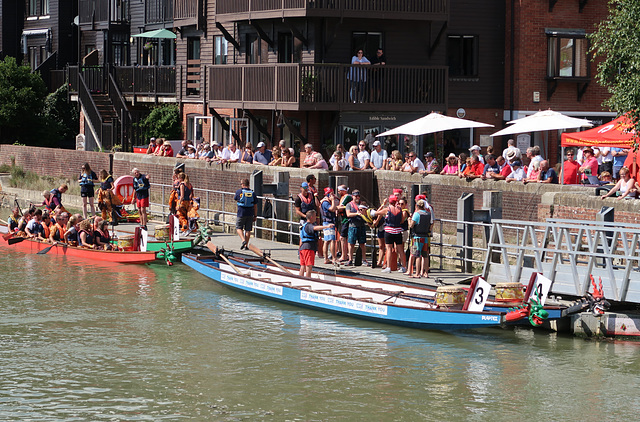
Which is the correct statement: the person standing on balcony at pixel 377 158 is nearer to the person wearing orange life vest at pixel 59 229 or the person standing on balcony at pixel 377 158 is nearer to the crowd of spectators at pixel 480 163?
the crowd of spectators at pixel 480 163

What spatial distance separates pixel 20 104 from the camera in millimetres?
48094

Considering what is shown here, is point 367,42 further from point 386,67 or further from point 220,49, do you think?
point 220,49

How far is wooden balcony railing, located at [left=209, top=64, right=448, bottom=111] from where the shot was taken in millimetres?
33344

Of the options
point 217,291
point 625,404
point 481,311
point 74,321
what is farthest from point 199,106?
point 625,404

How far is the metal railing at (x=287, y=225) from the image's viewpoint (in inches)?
908

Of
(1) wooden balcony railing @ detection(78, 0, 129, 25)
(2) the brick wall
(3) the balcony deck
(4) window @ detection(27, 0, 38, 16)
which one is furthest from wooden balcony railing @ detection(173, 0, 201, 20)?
(4) window @ detection(27, 0, 38, 16)

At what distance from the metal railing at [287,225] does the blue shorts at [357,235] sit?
0.39 metres

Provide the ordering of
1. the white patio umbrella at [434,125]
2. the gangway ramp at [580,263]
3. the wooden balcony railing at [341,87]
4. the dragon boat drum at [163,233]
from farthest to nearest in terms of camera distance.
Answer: the wooden balcony railing at [341,87] → the white patio umbrella at [434,125] → the dragon boat drum at [163,233] → the gangway ramp at [580,263]

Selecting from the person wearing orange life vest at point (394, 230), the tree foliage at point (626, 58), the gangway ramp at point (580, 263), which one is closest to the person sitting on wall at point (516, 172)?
the tree foliage at point (626, 58)

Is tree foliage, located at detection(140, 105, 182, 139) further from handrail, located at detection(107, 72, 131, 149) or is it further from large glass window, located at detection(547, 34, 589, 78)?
large glass window, located at detection(547, 34, 589, 78)

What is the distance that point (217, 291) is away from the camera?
23922 millimetres

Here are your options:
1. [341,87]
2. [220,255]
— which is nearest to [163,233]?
[220,255]

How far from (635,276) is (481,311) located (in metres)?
2.64

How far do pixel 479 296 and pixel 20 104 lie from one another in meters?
34.6
